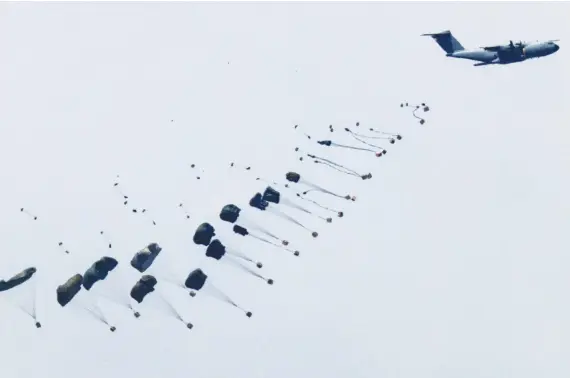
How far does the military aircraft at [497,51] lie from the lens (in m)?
111

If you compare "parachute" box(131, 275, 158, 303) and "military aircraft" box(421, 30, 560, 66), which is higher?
"military aircraft" box(421, 30, 560, 66)

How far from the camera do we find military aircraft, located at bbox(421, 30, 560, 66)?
110562 mm

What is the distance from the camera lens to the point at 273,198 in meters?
101

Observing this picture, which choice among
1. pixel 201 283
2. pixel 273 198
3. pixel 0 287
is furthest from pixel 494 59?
pixel 0 287

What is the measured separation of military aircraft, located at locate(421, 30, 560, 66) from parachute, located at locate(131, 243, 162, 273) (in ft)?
251

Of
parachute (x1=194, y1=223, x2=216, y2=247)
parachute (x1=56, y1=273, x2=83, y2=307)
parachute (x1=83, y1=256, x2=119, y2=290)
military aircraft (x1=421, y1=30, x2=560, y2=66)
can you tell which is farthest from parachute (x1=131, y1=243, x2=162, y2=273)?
military aircraft (x1=421, y1=30, x2=560, y2=66)

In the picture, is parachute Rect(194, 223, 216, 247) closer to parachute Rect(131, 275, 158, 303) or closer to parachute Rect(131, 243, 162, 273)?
parachute Rect(131, 243, 162, 273)

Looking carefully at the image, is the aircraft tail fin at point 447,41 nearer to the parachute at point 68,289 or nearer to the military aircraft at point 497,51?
the military aircraft at point 497,51

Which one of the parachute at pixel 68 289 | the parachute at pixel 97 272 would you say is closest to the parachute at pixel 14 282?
the parachute at pixel 68 289

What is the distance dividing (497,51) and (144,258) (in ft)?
290

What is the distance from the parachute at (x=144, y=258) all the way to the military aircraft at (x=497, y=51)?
76524 millimetres

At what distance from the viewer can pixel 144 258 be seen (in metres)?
94.1

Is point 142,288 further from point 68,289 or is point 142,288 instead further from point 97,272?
point 68,289

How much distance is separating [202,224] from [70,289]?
88.3 ft
